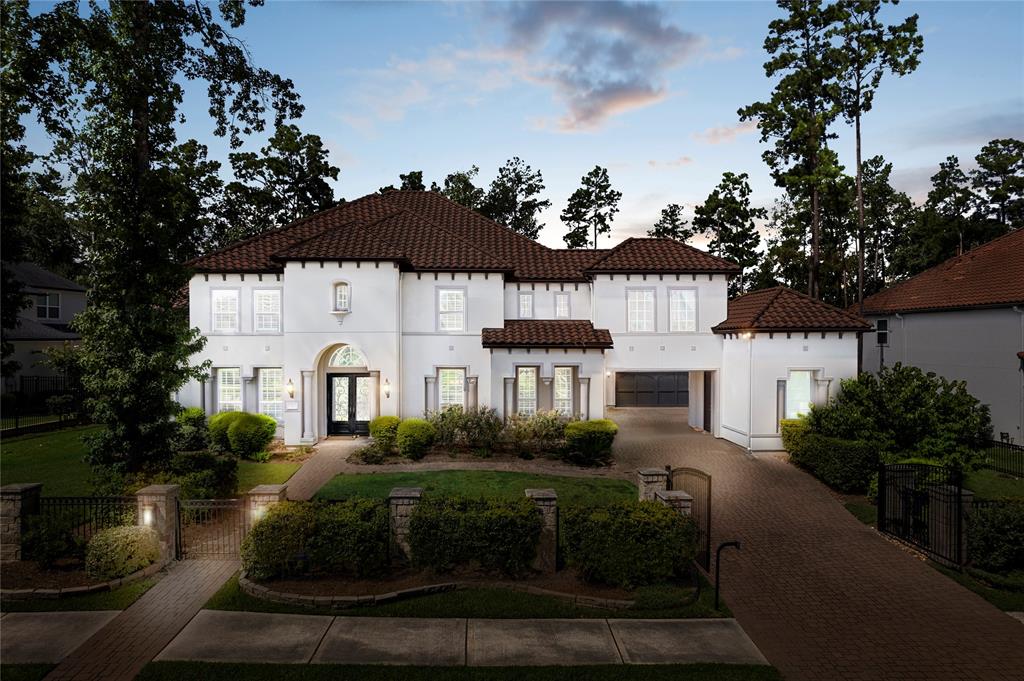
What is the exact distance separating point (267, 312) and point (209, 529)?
37.1 feet

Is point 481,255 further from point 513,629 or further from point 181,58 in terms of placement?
point 513,629

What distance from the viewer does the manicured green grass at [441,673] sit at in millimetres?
6637

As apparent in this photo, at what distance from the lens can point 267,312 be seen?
21141 millimetres

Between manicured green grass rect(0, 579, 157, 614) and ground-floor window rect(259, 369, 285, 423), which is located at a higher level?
ground-floor window rect(259, 369, 285, 423)

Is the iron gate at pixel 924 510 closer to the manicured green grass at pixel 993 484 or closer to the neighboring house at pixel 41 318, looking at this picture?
the manicured green grass at pixel 993 484

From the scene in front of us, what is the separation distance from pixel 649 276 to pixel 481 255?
6920 millimetres

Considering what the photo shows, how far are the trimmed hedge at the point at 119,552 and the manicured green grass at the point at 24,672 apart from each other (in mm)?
2537

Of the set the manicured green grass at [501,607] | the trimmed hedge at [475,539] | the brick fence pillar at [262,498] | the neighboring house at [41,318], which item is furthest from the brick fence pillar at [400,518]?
the neighboring house at [41,318]

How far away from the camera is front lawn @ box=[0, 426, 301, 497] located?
48.3ft

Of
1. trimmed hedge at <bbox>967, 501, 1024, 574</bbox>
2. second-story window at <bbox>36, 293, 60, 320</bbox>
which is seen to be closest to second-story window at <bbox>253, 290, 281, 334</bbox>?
trimmed hedge at <bbox>967, 501, 1024, 574</bbox>

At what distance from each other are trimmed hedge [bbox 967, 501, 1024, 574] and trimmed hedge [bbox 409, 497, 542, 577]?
8.57 metres

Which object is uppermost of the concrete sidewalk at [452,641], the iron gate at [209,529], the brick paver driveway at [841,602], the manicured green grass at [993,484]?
the iron gate at [209,529]

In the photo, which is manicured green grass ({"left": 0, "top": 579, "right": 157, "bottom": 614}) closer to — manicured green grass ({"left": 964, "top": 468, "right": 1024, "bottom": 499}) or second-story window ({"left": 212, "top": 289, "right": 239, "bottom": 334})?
second-story window ({"left": 212, "top": 289, "right": 239, "bottom": 334})

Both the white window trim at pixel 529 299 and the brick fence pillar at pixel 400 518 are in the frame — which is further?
the white window trim at pixel 529 299
